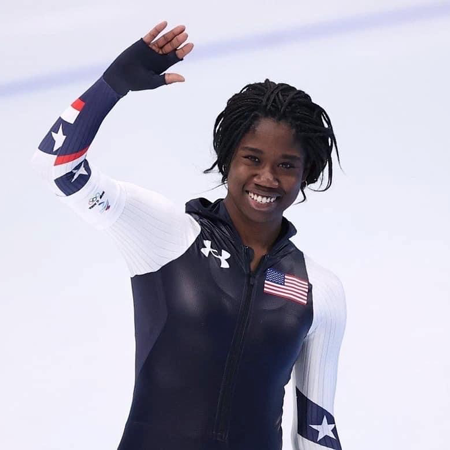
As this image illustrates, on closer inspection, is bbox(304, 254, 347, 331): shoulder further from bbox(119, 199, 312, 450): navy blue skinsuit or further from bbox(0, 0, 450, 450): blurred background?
bbox(0, 0, 450, 450): blurred background

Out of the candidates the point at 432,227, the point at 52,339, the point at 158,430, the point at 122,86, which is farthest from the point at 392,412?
the point at 122,86

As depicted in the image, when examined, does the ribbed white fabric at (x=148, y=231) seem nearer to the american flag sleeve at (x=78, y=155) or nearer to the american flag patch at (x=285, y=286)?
the american flag sleeve at (x=78, y=155)

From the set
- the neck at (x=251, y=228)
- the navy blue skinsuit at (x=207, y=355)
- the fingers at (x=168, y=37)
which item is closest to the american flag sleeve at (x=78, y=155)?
the fingers at (x=168, y=37)

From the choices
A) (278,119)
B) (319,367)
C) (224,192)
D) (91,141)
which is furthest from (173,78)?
(224,192)

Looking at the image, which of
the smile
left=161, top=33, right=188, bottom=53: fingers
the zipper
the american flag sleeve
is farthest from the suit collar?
left=161, top=33, right=188, bottom=53: fingers

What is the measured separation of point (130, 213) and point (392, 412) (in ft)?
5.02

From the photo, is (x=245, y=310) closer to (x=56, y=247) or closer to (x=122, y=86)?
(x=122, y=86)

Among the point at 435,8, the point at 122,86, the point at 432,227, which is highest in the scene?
the point at 435,8

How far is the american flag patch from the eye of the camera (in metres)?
2.48

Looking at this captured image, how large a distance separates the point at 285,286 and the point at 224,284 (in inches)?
5.8

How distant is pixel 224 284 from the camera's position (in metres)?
2.43

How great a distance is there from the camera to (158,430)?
239 centimetres

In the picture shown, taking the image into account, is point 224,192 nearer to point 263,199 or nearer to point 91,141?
point 263,199

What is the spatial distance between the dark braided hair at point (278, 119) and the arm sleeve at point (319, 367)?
24cm
